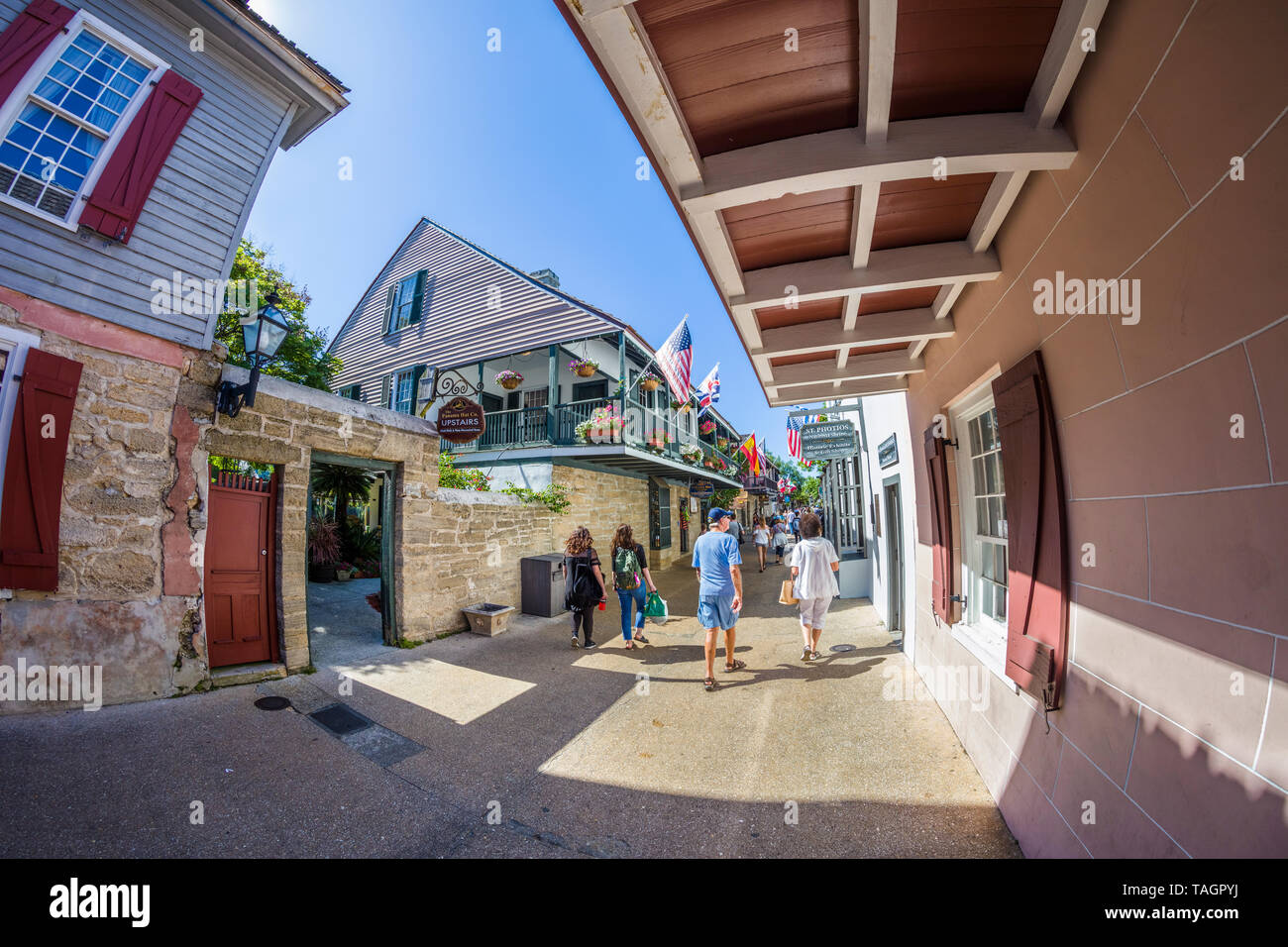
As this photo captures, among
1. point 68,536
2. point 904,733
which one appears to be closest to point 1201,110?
point 904,733

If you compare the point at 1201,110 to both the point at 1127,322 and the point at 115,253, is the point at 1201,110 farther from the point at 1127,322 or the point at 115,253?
the point at 115,253

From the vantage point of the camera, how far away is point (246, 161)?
18.4 feet

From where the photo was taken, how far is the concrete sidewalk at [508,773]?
2537 mm

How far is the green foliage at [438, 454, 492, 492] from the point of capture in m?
8.70

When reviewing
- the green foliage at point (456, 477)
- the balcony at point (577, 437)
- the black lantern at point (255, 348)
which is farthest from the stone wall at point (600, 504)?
the black lantern at point (255, 348)

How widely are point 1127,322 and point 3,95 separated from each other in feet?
26.5

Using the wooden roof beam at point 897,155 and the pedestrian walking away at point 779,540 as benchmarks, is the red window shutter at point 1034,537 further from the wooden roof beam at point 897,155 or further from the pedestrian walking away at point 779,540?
the pedestrian walking away at point 779,540

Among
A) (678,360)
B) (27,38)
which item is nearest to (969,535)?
(678,360)

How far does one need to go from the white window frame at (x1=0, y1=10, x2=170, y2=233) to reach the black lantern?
1.56 m

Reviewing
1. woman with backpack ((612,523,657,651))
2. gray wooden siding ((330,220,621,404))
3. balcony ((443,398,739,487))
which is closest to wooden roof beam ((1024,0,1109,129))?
woman with backpack ((612,523,657,651))

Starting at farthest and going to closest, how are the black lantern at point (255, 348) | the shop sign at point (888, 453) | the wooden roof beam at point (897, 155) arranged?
1. the shop sign at point (888, 453)
2. the black lantern at point (255, 348)
3. the wooden roof beam at point (897, 155)

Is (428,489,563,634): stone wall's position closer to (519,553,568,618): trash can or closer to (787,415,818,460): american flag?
(519,553,568,618): trash can

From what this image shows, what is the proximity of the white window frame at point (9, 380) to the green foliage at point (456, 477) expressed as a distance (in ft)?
14.6

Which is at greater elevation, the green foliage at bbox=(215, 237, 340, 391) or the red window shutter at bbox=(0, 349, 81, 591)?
the green foliage at bbox=(215, 237, 340, 391)
